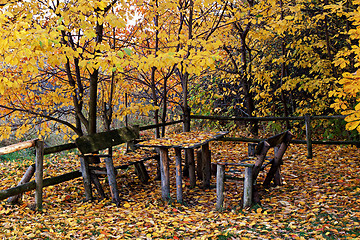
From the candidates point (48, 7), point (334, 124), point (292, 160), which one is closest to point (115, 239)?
point (48, 7)

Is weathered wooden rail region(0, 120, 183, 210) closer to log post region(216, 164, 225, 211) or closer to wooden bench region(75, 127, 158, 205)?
wooden bench region(75, 127, 158, 205)

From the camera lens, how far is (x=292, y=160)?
23.0 feet

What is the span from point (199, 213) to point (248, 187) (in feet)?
2.44

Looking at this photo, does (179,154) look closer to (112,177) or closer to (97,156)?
(112,177)

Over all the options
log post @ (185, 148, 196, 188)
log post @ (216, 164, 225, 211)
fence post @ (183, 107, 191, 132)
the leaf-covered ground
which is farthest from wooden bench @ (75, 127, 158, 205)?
fence post @ (183, 107, 191, 132)

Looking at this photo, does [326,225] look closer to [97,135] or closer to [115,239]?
[115,239]

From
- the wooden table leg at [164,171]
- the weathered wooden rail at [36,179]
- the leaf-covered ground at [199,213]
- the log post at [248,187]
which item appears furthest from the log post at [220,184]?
the weathered wooden rail at [36,179]

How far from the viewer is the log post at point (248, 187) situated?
4312mm

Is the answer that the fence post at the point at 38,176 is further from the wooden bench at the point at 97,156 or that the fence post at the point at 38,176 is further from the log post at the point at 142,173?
the log post at the point at 142,173

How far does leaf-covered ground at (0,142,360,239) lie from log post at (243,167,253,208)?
4.8 inches

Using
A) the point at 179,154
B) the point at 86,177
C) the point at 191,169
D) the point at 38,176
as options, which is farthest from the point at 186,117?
the point at 38,176

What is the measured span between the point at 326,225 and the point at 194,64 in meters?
2.56

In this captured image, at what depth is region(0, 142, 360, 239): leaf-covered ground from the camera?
357cm

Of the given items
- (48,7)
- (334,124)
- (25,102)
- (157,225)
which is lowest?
(157,225)
